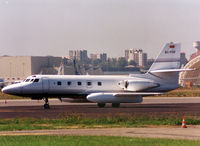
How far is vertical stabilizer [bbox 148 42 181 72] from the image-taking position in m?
42.8

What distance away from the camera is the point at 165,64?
141ft

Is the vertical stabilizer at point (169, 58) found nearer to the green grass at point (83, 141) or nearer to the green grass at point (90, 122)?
the green grass at point (90, 122)

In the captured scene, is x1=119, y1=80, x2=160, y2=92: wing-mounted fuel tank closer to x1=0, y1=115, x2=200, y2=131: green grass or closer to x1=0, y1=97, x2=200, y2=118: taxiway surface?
x1=0, y1=97, x2=200, y2=118: taxiway surface

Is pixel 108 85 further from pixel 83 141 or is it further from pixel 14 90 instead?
pixel 83 141

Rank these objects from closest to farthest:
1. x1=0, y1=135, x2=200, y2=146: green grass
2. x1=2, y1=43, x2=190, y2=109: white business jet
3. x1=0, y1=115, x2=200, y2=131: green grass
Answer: x1=0, y1=135, x2=200, y2=146: green grass < x1=0, y1=115, x2=200, y2=131: green grass < x1=2, y1=43, x2=190, y2=109: white business jet

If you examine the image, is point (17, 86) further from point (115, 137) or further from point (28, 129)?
point (115, 137)

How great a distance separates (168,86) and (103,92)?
6279 millimetres

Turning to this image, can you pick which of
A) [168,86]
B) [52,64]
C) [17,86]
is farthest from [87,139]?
[52,64]

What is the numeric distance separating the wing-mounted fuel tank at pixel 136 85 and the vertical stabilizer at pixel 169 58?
206 cm

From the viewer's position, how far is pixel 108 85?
41.4 m

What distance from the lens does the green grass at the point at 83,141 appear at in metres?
15.9

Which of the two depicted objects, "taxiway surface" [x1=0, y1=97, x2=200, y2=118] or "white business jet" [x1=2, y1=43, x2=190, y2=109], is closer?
"taxiway surface" [x1=0, y1=97, x2=200, y2=118]

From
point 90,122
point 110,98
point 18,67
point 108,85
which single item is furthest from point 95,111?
point 18,67

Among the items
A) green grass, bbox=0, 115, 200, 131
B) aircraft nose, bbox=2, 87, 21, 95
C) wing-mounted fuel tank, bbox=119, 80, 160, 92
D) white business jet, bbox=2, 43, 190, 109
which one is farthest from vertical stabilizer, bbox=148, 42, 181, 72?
green grass, bbox=0, 115, 200, 131
